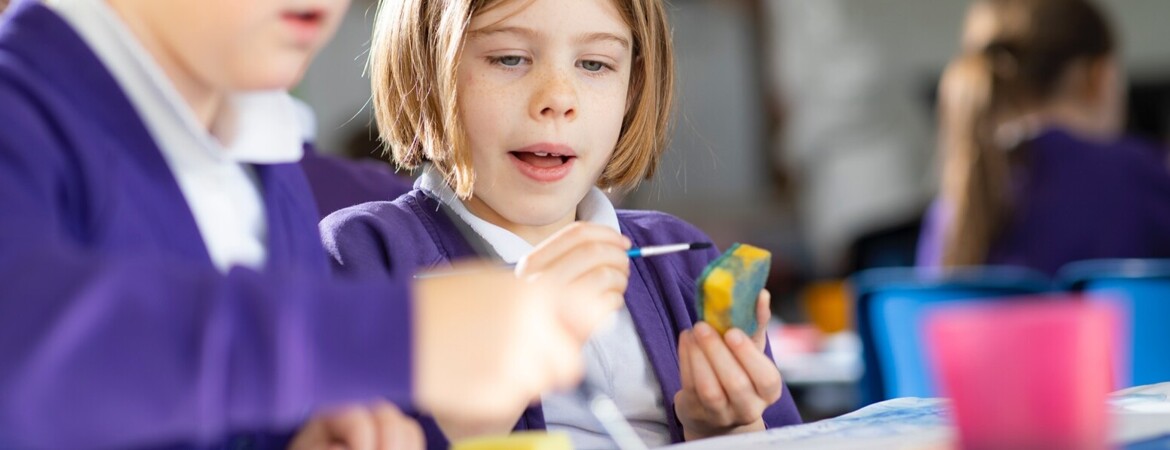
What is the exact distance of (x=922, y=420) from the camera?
96 cm

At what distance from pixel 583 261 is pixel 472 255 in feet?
1.12

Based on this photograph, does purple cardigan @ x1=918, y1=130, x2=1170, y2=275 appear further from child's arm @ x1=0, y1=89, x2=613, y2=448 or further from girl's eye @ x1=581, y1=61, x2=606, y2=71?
child's arm @ x1=0, y1=89, x2=613, y2=448

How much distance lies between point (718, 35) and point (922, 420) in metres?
5.71

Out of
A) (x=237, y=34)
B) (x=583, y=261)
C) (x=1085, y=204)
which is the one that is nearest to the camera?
(x=237, y=34)

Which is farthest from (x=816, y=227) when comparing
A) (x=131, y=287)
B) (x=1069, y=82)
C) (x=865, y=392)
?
(x=131, y=287)

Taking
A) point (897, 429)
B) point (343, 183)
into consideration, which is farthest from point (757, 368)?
point (343, 183)

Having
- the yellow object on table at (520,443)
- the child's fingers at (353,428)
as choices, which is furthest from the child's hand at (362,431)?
the yellow object on table at (520,443)

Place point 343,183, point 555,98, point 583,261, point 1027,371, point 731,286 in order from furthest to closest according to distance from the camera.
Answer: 1. point 343,183
2. point 555,98
3. point 731,286
4. point 583,261
5. point 1027,371

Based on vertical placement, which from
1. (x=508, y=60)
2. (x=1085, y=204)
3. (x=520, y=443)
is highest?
(x=508, y=60)

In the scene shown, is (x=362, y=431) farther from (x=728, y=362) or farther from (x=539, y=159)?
(x=539, y=159)

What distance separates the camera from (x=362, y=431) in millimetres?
791

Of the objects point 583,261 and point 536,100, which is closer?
point 583,261

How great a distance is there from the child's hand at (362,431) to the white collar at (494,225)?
380 millimetres

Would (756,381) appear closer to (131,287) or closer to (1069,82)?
(131,287)
